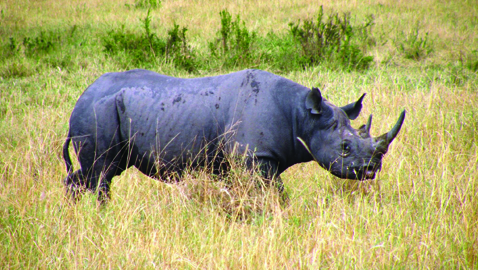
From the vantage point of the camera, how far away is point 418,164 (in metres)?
3.75

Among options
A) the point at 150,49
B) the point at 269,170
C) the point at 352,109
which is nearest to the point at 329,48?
the point at 150,49

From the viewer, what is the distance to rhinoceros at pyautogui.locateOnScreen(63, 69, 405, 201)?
10.4 ft

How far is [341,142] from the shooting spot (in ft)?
10.3

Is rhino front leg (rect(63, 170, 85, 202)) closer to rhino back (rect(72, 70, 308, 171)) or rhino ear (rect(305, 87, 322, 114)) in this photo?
rhino back (rect(72, 70, 308, 171))

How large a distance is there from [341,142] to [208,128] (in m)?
1.04

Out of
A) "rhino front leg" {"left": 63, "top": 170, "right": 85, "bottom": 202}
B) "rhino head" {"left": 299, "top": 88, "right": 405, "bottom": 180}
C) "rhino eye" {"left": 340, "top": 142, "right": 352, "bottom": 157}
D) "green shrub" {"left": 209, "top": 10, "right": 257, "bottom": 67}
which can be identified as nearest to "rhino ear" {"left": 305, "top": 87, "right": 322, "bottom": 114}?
"rhino head" {"left": 299, "top": 88, "right": 405, "bottom": 180}

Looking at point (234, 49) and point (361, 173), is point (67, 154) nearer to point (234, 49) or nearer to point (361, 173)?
point (361, 173)

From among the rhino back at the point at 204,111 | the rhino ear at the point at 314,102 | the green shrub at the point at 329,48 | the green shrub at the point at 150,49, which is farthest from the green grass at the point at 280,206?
the green shrub at the point at 150,49

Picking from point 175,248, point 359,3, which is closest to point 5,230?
point 175,248

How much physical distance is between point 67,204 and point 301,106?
6.21 ft

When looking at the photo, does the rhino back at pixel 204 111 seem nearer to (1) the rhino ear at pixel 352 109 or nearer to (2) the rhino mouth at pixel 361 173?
(1) the rhino ear at pixel 352 109

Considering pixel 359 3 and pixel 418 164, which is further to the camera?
pixel 359 3

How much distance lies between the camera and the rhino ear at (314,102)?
3.15 meters

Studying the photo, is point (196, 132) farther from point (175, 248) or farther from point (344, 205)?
point (344, 205)
